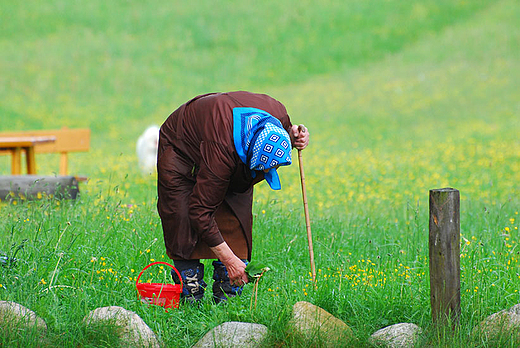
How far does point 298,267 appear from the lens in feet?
16.7

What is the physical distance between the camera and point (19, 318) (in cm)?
363

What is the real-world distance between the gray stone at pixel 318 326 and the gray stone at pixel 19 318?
1458 mm

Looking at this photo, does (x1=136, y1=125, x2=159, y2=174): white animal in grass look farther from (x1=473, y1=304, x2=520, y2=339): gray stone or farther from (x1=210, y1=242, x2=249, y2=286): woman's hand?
(x1=473, y1=304, x2=520, y2=339): gray stone

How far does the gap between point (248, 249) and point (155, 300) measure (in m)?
0.70

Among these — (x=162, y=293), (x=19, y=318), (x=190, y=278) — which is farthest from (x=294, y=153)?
(x=19, y=318)

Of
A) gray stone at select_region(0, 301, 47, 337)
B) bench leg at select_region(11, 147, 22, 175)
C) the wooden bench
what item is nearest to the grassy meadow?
gray stone at select_region(0, 301, 47, 337)

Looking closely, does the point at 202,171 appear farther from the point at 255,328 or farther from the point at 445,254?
the point at 445,254

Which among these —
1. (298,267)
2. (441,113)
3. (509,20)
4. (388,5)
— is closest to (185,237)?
(298,267)

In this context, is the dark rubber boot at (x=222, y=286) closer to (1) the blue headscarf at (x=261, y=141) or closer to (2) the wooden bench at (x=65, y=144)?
(1) the blue headscarf at (x=261, y=141)

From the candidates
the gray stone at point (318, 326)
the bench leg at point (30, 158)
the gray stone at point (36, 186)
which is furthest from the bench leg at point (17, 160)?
the gray stone at point (318, 326)

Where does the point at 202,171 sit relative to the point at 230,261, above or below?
above

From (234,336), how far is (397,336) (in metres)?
0.95

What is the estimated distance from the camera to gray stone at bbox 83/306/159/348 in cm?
365

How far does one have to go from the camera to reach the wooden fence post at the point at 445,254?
3.70 meters
